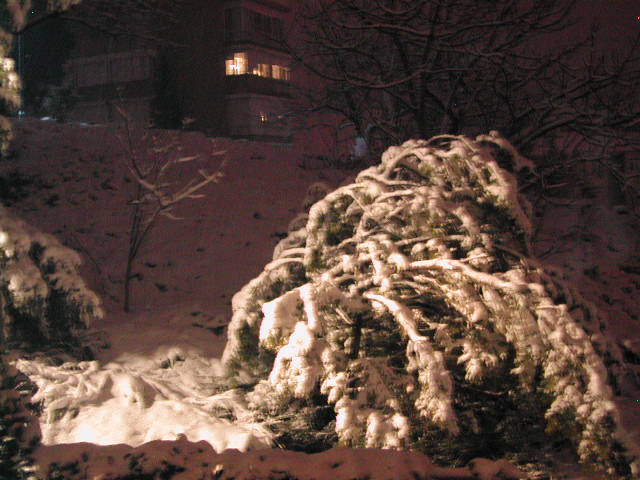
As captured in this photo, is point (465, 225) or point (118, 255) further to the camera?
point (118, 255)

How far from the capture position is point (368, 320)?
14.0ft

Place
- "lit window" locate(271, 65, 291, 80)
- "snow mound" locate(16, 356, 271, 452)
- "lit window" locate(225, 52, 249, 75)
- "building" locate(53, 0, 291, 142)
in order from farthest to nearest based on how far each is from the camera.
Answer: "lit window" locate(271, 65, 291, 80) < "lit window" locate(225, 52, 249, 75) < "building" locate(53, 0, 291, 142) < "snow mound" locate(16, 356, 271, 452)

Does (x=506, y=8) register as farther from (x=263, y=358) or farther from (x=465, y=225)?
(x=263, y=358)

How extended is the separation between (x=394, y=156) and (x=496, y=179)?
105cm

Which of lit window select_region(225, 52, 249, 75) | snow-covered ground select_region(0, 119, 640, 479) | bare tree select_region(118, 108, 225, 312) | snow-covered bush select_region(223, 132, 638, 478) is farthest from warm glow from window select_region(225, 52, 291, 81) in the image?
snow-covered bush select_region(223, 132, 638, 478)

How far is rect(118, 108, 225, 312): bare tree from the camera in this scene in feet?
28.0

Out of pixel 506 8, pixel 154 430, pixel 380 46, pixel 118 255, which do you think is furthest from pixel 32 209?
pixel 506 8

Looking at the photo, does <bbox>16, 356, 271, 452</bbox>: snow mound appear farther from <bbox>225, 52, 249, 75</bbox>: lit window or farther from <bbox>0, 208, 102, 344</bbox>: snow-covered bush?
<bbox>225, 52, 249, 75</bbox>: lit window

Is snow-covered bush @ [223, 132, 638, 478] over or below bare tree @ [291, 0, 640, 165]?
below

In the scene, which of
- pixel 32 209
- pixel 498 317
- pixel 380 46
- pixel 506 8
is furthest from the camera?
pixel 32 209

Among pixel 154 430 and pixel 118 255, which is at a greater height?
pixel 118 255

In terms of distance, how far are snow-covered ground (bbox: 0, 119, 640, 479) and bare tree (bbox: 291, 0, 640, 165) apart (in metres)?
2.90

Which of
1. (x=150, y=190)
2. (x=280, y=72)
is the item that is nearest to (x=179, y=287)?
(x=150, y=190)

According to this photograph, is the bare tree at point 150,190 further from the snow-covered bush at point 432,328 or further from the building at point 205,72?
the building at point 205,72
